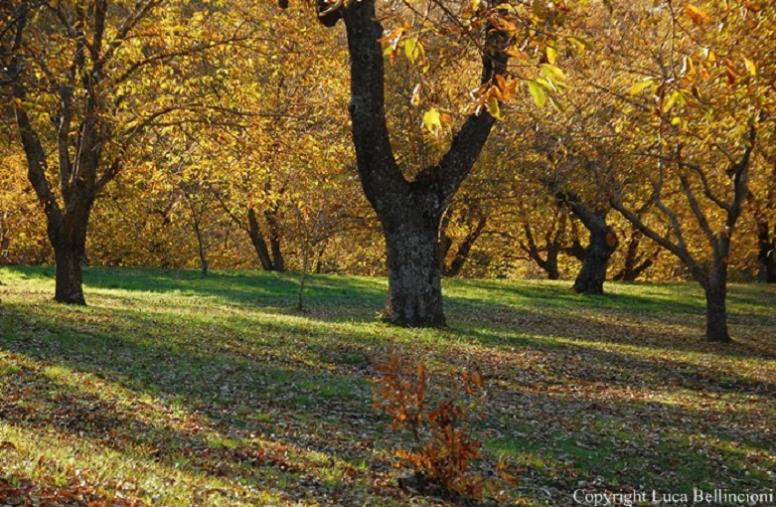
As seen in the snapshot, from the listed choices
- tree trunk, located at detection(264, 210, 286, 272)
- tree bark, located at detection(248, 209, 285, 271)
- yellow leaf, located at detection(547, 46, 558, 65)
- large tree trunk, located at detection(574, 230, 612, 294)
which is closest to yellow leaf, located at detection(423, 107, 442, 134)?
yellow leaf, located at detection(547, 46, 558, 65)

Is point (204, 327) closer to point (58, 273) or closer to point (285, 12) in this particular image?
point (58, 273)

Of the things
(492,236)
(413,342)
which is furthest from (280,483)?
(492,236)

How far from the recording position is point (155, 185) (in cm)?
2203

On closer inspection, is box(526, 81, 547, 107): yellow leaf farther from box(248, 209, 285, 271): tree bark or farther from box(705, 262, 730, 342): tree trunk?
box(248, 209, 285, 271): tree bark

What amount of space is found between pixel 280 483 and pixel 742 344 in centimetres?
1918

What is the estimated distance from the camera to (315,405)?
1208 cm

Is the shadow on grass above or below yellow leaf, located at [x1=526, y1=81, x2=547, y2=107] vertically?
below

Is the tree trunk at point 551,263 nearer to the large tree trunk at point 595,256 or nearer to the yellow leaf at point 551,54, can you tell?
the large tree trunk at point 595,256

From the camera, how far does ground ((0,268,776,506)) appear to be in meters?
7.95

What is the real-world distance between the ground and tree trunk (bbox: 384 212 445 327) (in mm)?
781

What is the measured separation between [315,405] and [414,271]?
24.7 feet

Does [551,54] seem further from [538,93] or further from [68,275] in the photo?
[68,275]

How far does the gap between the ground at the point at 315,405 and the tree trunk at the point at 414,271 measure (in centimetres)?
78

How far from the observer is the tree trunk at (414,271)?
62.6 feet
